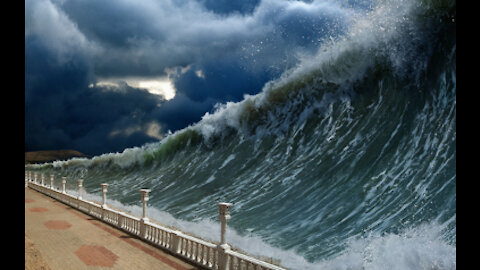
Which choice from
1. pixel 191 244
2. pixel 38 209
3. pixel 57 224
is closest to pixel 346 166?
pixel 191 244

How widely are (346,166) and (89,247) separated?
961cm

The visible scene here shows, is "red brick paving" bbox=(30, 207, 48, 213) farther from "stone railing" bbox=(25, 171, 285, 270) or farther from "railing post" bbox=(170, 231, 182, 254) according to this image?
"railing post" bbox=(170, 231, 182, 254)

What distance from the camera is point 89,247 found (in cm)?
905

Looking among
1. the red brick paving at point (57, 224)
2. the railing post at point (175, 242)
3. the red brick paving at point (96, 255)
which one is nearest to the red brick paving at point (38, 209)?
the red brick paving at point (57, 224)

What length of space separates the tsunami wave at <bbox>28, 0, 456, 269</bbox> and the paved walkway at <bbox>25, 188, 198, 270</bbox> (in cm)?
303

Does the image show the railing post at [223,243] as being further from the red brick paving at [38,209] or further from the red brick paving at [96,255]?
the red brick paving at [38,209]

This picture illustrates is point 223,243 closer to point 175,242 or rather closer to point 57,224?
point 175,242

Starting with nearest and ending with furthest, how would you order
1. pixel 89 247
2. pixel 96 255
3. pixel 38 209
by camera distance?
pixel 96 255
pixel 89 247
pixel 38 209

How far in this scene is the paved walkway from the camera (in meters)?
7.55

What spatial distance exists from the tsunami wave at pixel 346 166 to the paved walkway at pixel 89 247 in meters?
3.03

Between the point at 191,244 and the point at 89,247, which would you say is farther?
the point at 89,247

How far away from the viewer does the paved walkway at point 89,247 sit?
7551 mm
